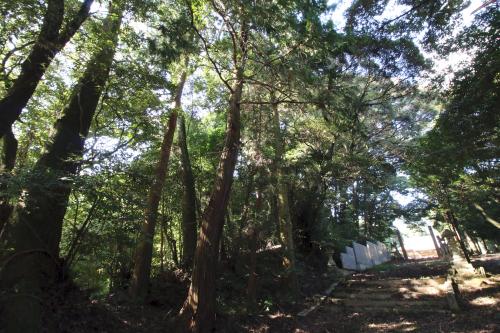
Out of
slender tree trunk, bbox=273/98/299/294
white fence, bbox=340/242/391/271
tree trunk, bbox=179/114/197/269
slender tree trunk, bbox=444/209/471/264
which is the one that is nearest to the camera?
slender tree trunk, bbox=273/98/299/294

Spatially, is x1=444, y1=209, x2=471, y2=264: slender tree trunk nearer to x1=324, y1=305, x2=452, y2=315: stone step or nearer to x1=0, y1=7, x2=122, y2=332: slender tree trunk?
x1=324, y1=305, x2=452, y2=315: stone step

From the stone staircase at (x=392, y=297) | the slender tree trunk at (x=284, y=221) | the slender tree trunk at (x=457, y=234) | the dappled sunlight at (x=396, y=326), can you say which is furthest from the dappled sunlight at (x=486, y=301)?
the slender tree trunk at (x=284, y=221)

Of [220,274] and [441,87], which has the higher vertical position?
[441,87]

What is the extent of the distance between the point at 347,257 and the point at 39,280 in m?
13.3

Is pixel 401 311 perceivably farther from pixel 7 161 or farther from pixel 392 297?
pixel 7 161

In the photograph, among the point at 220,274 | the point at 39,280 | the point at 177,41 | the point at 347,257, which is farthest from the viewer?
the point at 347,257

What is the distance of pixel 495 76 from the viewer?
23.9ft

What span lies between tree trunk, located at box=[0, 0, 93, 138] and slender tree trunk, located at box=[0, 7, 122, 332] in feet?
2.75

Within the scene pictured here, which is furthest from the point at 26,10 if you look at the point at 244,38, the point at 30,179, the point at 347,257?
the point at 347,257

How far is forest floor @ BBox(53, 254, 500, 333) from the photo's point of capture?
21.2 ft

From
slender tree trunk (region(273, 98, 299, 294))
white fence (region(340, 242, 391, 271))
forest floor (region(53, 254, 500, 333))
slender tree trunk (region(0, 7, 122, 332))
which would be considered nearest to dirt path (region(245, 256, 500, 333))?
forest floor (region(53, 254, 500, 333))

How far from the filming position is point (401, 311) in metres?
7.77

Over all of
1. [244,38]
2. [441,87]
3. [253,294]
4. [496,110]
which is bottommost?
[253,294]

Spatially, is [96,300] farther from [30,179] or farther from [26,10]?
[26,10]
